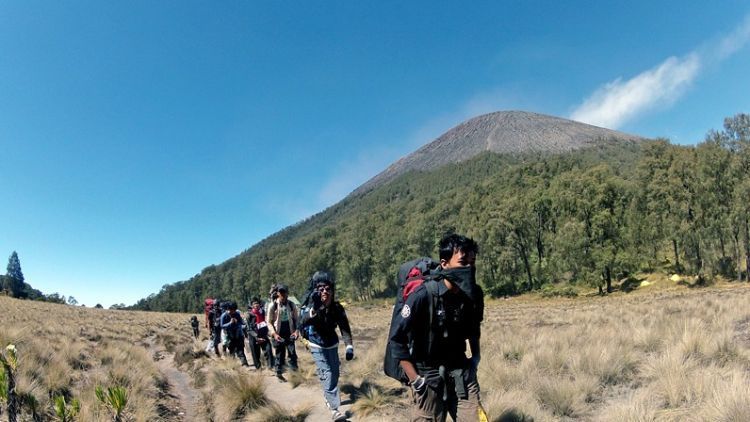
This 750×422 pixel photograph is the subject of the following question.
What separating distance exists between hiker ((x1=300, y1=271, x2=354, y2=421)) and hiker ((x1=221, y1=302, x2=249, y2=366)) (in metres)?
6.82

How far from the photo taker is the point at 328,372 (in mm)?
6441

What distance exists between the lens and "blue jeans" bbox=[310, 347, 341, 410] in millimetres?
6336

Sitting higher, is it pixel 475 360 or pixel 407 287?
pixel 407 287

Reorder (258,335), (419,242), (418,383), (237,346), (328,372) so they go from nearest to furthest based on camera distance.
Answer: (418,383) < (328,372) < (258,335) < (237,346) < (419,242)

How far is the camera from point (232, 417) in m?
6.76

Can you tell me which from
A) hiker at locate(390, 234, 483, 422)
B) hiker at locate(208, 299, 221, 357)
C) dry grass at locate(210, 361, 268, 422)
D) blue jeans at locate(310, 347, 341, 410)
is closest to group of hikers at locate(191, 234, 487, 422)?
hiker at locate(390, 234, 483, 422)

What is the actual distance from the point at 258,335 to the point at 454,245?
870 centimetres

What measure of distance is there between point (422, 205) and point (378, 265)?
128 ft

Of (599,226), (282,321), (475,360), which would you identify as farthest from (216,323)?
(599,226)

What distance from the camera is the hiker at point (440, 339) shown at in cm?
347

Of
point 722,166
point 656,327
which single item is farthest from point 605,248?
point 656,327

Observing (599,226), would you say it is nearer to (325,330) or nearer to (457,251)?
(325,330)

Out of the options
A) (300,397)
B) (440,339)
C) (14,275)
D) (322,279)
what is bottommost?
(300,397)

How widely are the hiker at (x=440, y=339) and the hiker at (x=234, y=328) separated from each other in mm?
10237
